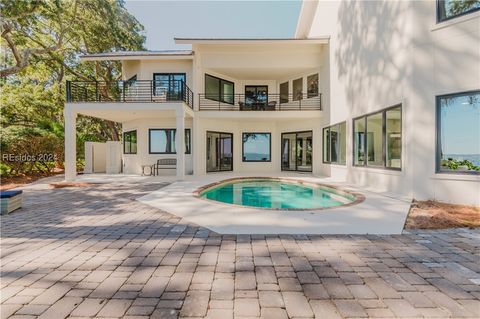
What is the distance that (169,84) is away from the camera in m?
13.8

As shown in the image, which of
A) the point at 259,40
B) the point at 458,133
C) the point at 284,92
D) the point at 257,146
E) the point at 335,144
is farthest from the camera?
the point at 257,146

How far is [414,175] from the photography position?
22.7 ft

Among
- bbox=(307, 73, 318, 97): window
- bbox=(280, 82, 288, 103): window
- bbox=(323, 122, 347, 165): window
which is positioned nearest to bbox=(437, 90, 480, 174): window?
bbox=(323, 122, 347, 165): window

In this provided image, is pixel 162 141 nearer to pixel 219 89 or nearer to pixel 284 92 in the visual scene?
pixel 219 89

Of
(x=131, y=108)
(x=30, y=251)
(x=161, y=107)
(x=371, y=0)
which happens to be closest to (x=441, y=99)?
(x=371, y=0)

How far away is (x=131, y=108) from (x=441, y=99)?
11054 mm

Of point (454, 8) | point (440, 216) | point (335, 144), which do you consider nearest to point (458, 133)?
point (440, 216)

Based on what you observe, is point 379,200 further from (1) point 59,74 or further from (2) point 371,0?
(1) point 59,74

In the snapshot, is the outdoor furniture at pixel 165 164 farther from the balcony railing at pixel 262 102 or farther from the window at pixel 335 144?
the window at pixel 335 144

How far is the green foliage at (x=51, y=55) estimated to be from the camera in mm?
11805

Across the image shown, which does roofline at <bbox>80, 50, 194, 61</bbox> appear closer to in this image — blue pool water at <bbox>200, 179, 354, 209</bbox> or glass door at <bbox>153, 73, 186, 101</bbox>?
glass door at <bbox>153, 73, 186, 101</bbox>

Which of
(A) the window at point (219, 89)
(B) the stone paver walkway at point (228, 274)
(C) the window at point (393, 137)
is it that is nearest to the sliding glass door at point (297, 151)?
Answer: (A) the window at point (219, 89)

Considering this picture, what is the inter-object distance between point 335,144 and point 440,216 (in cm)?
761

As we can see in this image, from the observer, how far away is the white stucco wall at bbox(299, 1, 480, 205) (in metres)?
6.19
